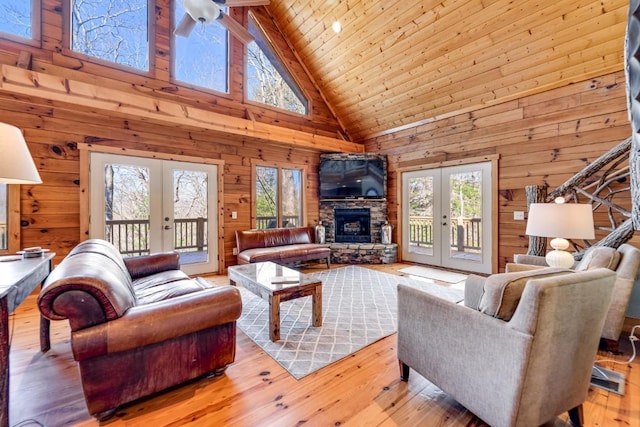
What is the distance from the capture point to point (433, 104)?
5230 mm

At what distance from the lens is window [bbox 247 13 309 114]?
5.69 m

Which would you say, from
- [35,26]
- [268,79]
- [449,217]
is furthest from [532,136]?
[35,26]

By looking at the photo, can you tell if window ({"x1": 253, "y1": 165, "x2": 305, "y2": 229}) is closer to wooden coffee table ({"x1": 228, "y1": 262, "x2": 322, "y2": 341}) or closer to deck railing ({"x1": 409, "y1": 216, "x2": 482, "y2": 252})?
deck railing ({"x1": 409, "y1": 216, "x2": 482, "y2": 252})

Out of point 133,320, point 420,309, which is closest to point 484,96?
point 420,309

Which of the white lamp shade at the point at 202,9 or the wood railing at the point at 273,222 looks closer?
the white lamp shade at the point at 202,9

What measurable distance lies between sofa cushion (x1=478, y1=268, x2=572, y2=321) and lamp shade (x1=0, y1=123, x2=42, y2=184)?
2.80 metres

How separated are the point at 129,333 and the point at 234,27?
3.42 m

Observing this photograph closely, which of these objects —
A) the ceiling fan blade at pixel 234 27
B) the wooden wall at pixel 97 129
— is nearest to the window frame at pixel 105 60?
the wooden wall at pixel 97 129

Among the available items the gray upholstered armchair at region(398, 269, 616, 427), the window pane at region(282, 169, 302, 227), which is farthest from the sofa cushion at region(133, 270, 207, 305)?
the window pane at region(282, 169, 302, 227)

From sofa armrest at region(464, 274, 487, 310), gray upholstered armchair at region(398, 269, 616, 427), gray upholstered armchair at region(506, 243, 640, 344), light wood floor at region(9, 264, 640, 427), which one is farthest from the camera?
gray upholstered armchair at region(506, 243, 640, 344)

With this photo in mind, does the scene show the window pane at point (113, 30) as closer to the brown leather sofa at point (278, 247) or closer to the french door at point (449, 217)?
the brown leather sofa at point (278, 247)

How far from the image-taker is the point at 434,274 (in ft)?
16.7

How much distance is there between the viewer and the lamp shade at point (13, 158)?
1752 millimetres

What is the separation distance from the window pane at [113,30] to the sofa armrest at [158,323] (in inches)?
168
